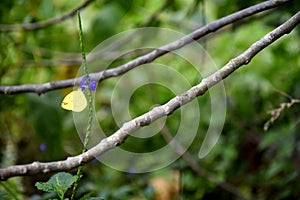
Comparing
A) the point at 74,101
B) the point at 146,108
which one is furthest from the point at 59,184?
the point at 146,108

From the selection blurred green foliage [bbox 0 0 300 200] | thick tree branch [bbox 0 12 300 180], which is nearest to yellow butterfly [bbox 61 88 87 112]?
thick tree branch [bbox 0 12 300 180]

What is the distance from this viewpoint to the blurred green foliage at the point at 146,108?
1378 mm

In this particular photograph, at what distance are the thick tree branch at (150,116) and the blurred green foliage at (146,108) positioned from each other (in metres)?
0.54

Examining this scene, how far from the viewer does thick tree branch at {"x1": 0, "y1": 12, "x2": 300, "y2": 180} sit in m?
0.65

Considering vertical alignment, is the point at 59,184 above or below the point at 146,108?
below

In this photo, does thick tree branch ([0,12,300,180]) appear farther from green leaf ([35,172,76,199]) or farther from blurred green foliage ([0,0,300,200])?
blurred green foliage ([0,0,300,200])

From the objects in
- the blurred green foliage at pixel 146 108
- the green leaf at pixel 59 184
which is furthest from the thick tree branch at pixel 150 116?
the blurred green foliage at pixel 146 108

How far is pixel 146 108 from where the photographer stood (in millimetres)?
1954

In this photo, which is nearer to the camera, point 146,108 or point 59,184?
point 59,184

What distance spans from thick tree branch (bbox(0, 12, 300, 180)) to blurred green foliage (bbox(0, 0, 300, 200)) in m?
0.54

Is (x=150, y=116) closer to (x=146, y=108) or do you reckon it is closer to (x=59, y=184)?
(x=59, y=184)

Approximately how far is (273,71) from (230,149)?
415 millimetres

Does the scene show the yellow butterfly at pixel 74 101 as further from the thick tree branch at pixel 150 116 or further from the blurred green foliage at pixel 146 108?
the blurred green foliage at pixel 146 108

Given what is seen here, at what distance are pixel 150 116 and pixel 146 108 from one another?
131 cm
